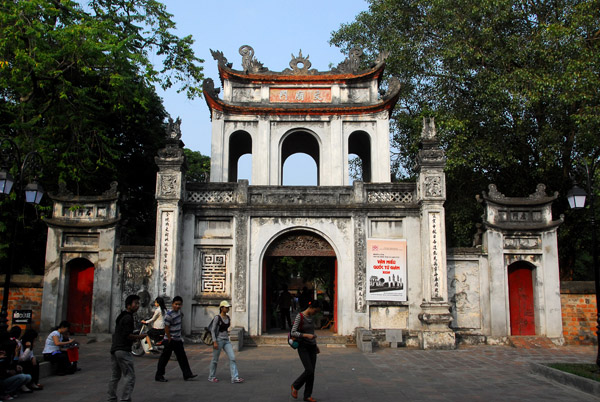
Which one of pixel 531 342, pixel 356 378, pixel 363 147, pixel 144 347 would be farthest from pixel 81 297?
pixel 531 342

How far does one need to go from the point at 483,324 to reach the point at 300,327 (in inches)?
348

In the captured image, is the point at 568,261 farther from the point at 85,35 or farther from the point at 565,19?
the point at 85,35

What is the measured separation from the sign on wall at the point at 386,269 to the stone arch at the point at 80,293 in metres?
8.29

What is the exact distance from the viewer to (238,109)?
696 inches

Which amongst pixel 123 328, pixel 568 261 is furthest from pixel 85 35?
pixel 568 261

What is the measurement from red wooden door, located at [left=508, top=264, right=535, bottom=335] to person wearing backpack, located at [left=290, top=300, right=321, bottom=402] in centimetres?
930

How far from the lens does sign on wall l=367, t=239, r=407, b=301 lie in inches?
575

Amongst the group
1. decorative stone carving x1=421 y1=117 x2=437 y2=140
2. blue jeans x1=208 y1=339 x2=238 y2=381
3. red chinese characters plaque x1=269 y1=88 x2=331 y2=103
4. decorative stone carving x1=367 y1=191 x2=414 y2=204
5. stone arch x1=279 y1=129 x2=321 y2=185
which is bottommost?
blue jeans x1=208 y1=339 x2=238 y2=381

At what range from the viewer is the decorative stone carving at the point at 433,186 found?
14.5m

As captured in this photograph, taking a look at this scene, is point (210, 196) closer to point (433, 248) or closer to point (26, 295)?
point (26, 295)

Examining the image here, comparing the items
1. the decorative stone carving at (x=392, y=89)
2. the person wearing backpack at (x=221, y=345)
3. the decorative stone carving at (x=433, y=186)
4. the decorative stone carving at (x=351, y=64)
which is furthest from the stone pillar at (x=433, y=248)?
the person wearing backpack at (x=221, y=345)

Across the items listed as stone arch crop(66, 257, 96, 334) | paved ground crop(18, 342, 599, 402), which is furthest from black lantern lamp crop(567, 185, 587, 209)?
stone arch crop(66, 257, 96, 334)

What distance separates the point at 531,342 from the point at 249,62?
516 inches

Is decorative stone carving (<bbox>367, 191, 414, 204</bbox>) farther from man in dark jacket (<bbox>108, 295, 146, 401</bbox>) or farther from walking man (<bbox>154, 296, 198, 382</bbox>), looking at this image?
man in dark jacket (<bbox>108, 295, 146, 401</bbox>)
